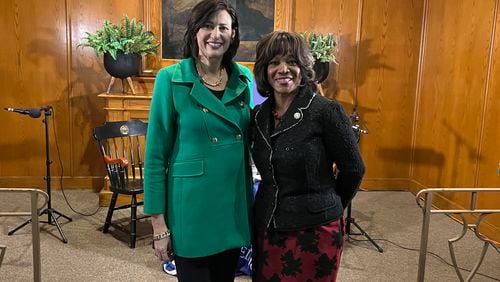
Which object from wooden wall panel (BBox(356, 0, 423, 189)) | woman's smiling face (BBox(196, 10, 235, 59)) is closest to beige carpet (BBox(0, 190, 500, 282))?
wooden wall panel (BBox(356, 0, 423, 189))

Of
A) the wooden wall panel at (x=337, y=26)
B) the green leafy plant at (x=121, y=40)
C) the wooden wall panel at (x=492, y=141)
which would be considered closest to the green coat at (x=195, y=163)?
the green leafy plant at (x=121, y=40)

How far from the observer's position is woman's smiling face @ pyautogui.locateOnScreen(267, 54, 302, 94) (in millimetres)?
1488

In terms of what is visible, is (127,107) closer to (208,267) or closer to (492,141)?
(208,267)

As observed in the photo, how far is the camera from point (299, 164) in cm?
147

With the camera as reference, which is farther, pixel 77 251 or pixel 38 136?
pixel 38 136

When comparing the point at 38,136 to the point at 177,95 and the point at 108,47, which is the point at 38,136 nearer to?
the point at 108,47

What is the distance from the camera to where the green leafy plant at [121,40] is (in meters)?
4.04

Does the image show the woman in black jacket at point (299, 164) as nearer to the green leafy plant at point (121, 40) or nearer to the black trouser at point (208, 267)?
the black trouser at point (208, 267)

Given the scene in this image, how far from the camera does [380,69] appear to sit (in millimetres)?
5172

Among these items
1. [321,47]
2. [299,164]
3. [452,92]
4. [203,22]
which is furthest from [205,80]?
[452,92]

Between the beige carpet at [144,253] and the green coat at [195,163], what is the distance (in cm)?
154

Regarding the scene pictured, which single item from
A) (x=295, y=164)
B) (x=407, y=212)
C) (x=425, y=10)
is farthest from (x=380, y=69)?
(x=295, y=164)

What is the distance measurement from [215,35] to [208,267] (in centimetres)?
82

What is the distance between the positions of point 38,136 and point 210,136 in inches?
157
